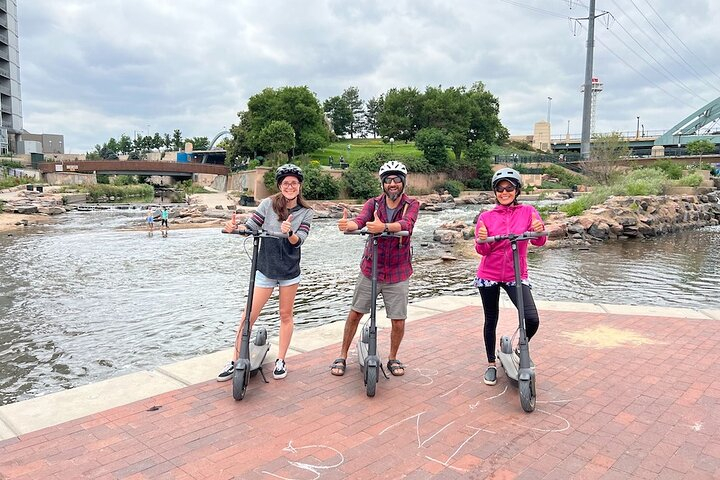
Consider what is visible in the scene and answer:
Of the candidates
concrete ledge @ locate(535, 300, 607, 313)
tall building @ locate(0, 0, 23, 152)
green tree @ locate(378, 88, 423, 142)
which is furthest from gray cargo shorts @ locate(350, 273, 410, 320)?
tall building @ locate(0, 0, 23, 152)

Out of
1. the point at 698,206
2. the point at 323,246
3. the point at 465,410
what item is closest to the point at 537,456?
the point at 465,410

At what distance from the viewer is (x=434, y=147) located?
6512cm

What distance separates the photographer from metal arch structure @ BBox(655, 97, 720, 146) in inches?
3900

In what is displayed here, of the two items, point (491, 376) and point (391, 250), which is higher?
point (391, 250)

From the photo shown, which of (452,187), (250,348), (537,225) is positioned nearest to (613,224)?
(537,225)

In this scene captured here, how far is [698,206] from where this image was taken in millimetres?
28625

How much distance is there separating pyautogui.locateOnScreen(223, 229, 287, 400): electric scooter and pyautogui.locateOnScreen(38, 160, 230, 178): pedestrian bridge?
68376 mm

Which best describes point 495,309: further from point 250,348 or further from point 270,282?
point 250,348

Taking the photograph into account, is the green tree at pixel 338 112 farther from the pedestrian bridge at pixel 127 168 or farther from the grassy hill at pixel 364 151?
the pedestrian bridge at pixel 127 168

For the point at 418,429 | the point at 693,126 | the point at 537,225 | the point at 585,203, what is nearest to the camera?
the point at 418,429

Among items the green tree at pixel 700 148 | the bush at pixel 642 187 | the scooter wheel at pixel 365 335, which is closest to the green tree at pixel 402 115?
the green tree at pixel 700 148

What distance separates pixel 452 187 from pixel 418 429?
60.0m

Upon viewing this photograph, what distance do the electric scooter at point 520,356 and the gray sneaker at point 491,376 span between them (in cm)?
10

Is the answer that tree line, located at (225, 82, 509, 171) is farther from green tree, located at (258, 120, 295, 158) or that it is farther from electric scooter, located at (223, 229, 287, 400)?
electric scooter, located at (223, 229, 287, 400)
